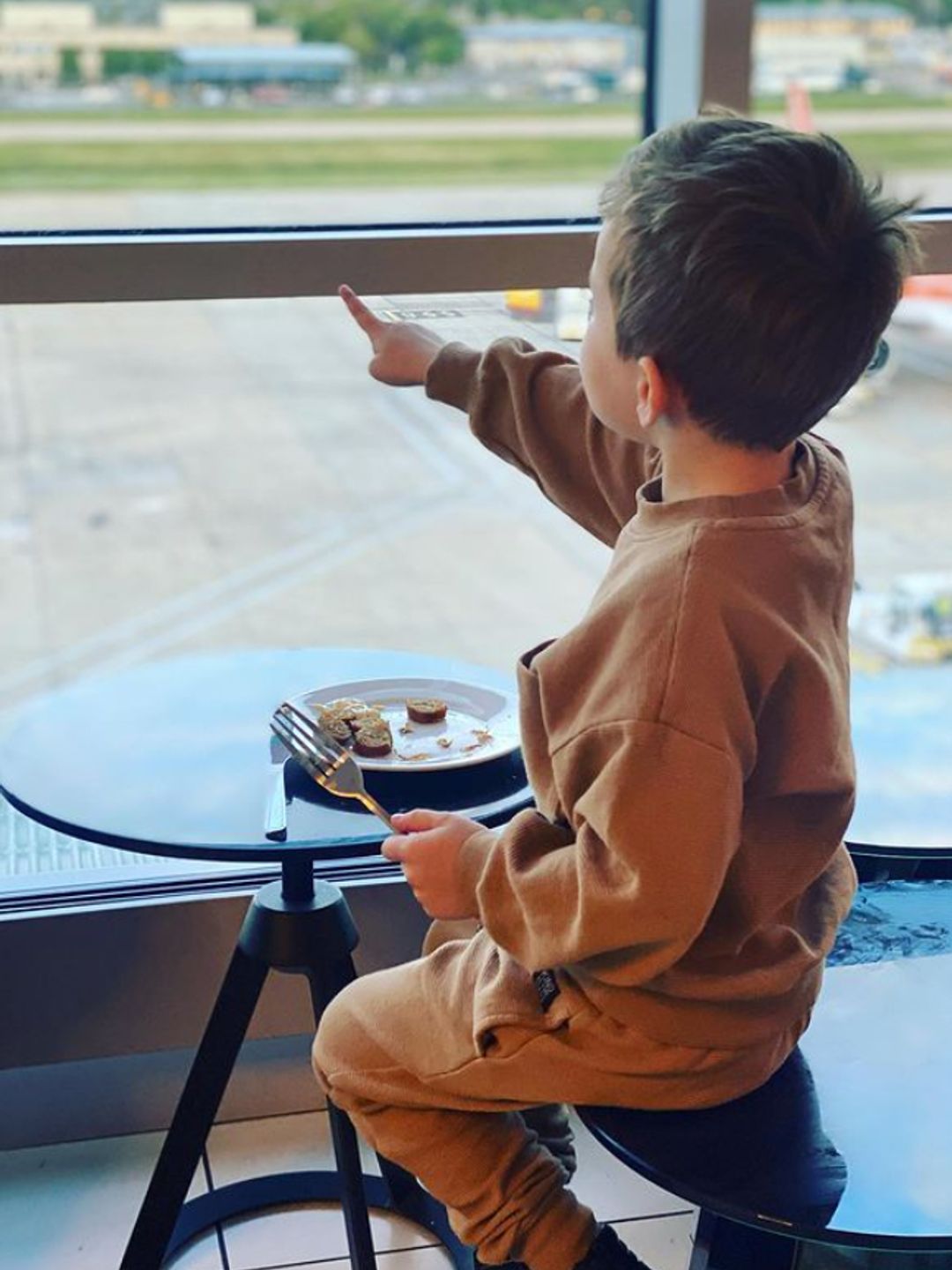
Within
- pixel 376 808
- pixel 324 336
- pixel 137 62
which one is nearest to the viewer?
pixel 376 808

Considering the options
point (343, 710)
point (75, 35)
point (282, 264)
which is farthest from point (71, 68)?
point (343, 710)

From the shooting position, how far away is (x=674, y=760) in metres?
1.05

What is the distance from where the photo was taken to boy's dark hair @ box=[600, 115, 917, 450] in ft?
3.39

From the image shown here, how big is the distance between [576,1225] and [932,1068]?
0.98ft

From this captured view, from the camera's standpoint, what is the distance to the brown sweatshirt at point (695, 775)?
1058mm

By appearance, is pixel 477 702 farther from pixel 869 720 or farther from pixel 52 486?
pixel 52 486

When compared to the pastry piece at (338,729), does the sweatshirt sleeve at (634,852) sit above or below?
above

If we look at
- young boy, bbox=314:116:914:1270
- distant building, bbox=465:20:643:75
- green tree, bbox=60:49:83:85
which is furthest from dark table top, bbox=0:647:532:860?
distant building, bbox=465:20:643:75

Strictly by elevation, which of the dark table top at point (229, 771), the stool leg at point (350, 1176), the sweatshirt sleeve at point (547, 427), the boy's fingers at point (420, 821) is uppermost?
the sweatshirt sleeve at point (547, 427)

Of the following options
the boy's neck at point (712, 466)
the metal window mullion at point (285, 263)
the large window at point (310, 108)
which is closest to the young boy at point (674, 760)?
the boy's neck at point (712, 466)

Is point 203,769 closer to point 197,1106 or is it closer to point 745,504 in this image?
point 197,1106

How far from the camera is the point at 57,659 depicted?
4.12 m

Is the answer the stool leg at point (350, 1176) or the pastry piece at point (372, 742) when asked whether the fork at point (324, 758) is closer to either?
the pastry piece at point (372, 742)

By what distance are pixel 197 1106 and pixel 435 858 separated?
0.45 metres
